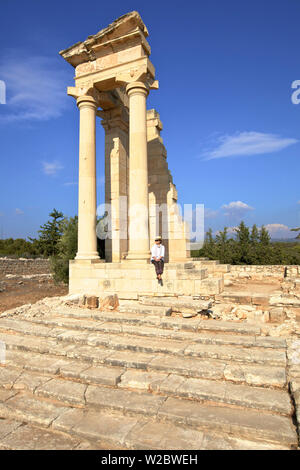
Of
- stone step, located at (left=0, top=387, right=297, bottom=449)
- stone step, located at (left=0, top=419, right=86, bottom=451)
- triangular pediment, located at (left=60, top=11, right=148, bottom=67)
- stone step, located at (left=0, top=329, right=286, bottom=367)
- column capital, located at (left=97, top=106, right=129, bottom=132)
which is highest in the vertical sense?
triangular pediment, located at (left=60, top=11, right=148, bottom=67)

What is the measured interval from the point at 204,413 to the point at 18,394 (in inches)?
117

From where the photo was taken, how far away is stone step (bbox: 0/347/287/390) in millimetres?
4423

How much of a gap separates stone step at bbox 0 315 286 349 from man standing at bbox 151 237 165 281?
2.49 m

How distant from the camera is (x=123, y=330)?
20.8 feet

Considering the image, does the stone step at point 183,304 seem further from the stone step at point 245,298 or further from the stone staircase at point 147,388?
the stone step at point 245,298

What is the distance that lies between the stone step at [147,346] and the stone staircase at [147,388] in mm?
19

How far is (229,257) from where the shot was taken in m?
24.8

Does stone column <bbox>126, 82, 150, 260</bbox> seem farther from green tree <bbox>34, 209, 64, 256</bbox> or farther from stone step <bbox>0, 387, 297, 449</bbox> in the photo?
green tree <bbox>34, 209, 64, 256</bbox>

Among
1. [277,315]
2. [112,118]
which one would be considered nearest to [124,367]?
[277,315]

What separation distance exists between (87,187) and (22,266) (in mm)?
20575

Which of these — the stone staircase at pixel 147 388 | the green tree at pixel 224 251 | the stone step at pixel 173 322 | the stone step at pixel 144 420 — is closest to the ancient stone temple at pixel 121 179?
the stone step at pixel 173 322

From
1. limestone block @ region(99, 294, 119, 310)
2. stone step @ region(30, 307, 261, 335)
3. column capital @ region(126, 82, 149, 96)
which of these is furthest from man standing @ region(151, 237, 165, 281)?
column capital @ region(126, 82, 149, 96)

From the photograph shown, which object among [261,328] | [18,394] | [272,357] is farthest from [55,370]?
[261,328]

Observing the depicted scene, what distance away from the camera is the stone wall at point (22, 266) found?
1059 inches
